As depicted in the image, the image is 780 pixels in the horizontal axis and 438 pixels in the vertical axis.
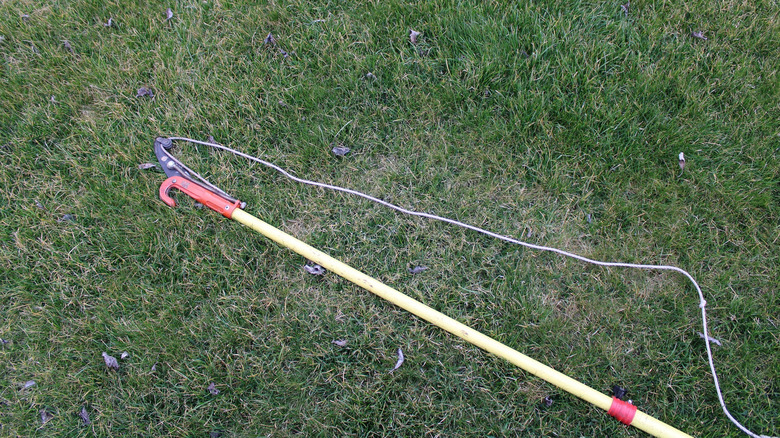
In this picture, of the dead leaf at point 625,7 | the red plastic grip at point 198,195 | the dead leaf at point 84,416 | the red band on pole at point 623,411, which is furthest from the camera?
the dead leaf at point 625,7

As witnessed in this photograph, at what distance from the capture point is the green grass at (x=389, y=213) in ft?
8.65

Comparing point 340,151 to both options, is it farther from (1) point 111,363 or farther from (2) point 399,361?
(1) point 111,363

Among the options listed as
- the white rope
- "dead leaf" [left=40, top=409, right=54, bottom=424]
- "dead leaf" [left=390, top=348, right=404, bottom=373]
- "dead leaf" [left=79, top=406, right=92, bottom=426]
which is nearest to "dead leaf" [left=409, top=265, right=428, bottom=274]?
the white rope

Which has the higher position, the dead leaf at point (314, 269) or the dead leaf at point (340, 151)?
the dead leaf at point (340, 151)

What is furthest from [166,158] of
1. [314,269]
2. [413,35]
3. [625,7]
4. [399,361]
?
[625,7]

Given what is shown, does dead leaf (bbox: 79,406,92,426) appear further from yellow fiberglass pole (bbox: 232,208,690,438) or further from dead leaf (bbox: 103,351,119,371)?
yellow fiberglass pole (bbox: 232,208,690,438)

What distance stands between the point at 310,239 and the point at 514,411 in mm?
1576

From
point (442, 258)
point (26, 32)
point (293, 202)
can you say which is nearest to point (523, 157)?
point (442, 258)

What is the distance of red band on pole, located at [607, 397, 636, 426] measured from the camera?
7.94 ft

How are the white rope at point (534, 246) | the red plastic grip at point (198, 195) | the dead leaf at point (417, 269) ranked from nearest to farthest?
1. the white rope at point (534, 246)
2. the dead leaf at point (417, 269)
3. the red plastic grip at point (198, 195)

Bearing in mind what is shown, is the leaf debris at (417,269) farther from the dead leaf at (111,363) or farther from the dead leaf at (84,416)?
the dead leaf at (84,416)

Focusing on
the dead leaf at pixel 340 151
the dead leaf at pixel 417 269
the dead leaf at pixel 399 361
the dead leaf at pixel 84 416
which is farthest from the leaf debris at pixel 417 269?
the dead leaf at pixel 84 416

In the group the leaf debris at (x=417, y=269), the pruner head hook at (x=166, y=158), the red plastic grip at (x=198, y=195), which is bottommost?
the leaf debris at (x=417, y=269)

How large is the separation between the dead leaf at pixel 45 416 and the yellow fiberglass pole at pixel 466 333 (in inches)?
59.1
